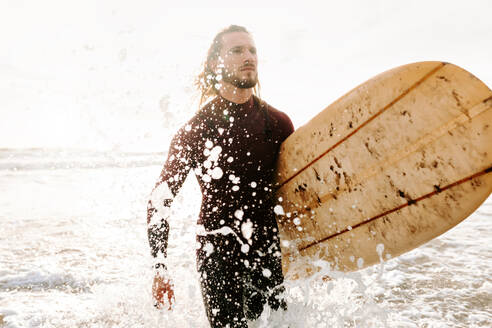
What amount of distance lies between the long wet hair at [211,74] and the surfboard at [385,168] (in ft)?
1.82

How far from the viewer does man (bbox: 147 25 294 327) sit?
63.7 inches

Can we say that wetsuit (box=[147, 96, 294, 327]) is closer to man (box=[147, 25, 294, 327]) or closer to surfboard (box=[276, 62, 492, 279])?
man (box=[147, 25, 294, 327])

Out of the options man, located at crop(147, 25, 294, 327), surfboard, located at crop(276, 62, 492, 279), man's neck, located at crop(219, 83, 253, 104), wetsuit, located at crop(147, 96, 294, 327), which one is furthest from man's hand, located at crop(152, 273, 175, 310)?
man's neck, located at crop(219, 83, 253, 104)

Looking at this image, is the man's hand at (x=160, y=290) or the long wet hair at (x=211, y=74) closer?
the man's hand at (x=160, y=290)

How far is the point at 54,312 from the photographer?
2.33 metres

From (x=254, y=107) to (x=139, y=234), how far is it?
10.8 feet

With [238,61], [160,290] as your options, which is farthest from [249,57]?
[160,290]

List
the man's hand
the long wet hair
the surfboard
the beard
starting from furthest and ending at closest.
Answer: the long wet hair < the beard < the man's hand < the surfboard

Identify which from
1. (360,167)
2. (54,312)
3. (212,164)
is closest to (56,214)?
(54,312)

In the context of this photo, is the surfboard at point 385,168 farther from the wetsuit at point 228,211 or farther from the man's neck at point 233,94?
the man's neck at point 233,94

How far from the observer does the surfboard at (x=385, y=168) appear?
4.87 ft

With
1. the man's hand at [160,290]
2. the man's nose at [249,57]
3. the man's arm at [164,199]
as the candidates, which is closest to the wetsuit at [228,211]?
the man's arm at [164,199]

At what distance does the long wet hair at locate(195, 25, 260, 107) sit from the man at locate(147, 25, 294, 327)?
0.23ft

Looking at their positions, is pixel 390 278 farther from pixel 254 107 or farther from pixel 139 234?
pixel 139 234
